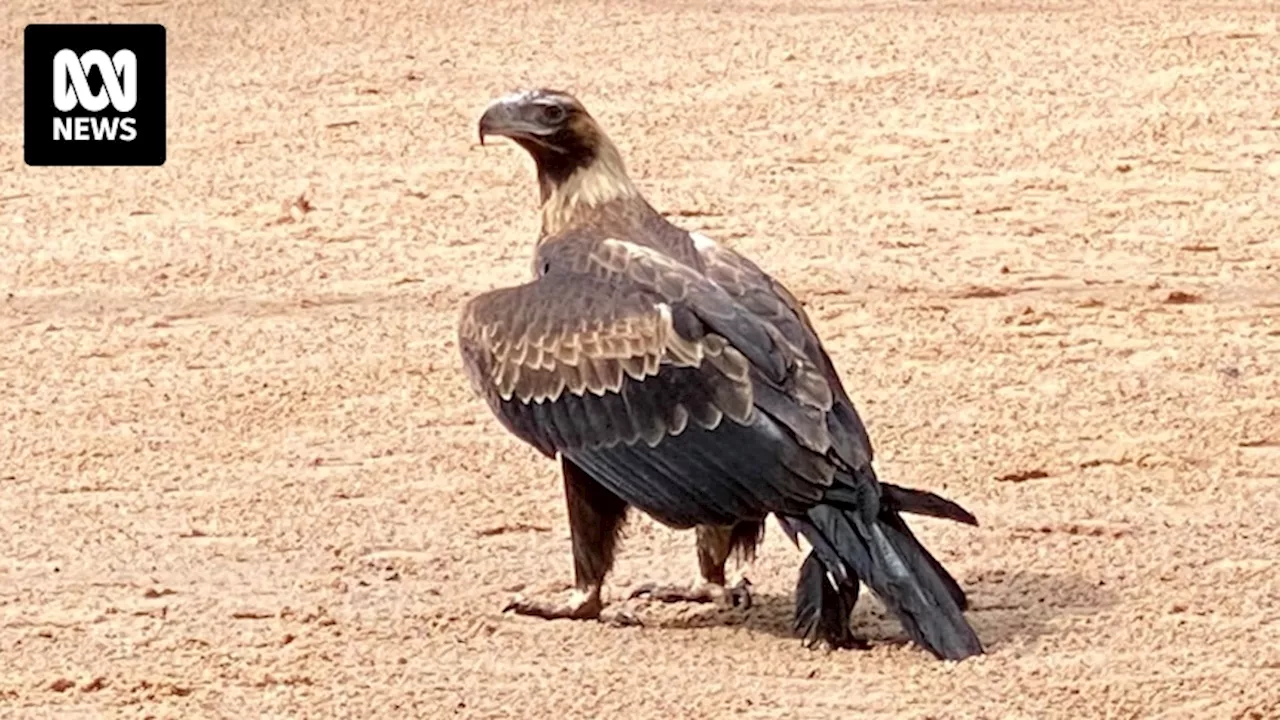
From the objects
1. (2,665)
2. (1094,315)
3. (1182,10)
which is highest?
(1182,10)

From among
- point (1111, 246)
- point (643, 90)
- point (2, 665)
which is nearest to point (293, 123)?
point (643, 90)

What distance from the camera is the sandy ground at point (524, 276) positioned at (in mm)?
7605

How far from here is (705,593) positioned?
26.8ft

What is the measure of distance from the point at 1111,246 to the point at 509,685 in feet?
16.6

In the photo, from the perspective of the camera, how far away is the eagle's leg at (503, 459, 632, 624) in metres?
8.03

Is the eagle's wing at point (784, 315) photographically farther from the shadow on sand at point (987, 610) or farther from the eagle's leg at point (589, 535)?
the eagle's leg at point (589, 535)

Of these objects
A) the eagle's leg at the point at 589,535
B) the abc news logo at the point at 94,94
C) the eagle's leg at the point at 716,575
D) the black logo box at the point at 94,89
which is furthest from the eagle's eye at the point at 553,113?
the abc news logo at the point at 94,94

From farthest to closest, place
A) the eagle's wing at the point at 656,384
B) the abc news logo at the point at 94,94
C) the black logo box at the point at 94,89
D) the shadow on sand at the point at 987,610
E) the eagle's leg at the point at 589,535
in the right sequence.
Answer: the abc news logo at the point at 94,94
the black logo box at the point at 94,89
the eagle's leg at the point at 589,535
the shadow on sand at the point at 987,610
the eagle's wing at the point at 656,384

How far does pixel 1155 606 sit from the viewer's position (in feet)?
26.0

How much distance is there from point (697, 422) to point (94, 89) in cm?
722

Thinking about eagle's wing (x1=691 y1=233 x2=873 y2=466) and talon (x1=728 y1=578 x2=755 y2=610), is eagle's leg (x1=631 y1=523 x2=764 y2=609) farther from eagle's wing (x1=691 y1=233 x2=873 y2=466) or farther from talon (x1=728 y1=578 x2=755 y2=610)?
eagle's wing (x1=691 y1=233 x2=873 y2=466)

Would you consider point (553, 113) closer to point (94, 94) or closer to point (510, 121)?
point (510, 121)

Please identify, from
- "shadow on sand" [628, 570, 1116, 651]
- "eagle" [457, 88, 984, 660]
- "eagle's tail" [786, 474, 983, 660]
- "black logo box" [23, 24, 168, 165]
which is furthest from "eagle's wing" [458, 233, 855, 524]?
"black logo box" [23, 24, 168, 165]

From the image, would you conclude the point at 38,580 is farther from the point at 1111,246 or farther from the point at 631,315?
the point at 1111,246
